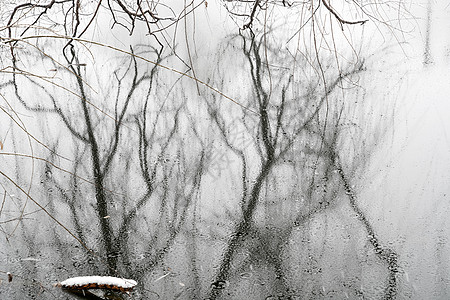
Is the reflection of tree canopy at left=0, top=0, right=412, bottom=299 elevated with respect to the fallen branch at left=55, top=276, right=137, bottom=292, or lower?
elevated

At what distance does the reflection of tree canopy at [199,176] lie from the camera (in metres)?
Answer: 1.53

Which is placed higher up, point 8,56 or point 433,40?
point 8,56

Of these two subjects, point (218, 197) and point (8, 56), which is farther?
point (8, 56)

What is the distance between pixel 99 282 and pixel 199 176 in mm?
693

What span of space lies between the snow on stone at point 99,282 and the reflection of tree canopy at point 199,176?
48 mm

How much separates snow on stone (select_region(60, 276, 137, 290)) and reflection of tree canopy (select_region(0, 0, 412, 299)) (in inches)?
1.9

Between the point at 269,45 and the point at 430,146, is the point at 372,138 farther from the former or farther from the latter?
the point at 269,45

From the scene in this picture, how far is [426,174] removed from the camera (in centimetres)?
203

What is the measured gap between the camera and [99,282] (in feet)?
4.77

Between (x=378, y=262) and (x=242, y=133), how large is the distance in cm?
99

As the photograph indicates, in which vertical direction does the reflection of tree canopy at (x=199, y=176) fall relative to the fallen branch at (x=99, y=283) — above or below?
above

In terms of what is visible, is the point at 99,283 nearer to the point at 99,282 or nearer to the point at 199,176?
the point at 99,282

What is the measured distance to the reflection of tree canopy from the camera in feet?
5.01

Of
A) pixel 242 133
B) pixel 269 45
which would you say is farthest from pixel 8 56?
pixel 242 133
